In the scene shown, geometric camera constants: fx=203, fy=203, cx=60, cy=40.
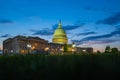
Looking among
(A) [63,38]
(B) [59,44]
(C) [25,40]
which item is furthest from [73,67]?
(A) [63,38]

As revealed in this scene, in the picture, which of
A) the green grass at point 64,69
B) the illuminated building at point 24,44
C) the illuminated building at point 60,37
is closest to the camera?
the green grass at point 64,69

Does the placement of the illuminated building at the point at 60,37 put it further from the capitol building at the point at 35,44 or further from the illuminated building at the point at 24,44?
the illuminated building at the point at 24,44

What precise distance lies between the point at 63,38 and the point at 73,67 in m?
134

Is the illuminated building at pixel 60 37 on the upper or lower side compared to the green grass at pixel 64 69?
upper

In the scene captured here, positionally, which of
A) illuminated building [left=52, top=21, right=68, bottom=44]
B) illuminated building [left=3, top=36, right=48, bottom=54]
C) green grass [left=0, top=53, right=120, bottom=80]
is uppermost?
illuminated building [left=52, top=21, right=68, bottom=44]

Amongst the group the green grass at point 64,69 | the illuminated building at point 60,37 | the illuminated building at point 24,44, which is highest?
the illuminated building at point 60,37

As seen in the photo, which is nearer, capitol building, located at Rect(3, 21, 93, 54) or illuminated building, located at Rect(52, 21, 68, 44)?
capitol building, located at Rect(3, 21, 93, 54)

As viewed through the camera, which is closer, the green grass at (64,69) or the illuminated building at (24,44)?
the green grass at (64,69)

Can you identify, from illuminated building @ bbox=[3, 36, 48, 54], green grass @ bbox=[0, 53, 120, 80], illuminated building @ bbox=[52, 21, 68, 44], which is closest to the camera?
green grass @ bbox=[0, 53, 120, 80]

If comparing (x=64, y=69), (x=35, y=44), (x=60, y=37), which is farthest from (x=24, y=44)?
(x=64, y=69)

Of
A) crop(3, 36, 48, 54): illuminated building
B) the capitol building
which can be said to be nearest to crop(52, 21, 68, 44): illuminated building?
the capitol building

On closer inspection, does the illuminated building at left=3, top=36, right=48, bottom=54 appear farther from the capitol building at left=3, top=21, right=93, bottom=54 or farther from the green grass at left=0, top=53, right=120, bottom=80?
the green grass at left=0, top=53, right=120, bottom=80

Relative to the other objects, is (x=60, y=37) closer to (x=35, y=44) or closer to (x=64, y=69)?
(x=35, y=44)

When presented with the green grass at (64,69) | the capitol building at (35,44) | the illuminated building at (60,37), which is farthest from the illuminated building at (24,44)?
the green grass at (64,69)
